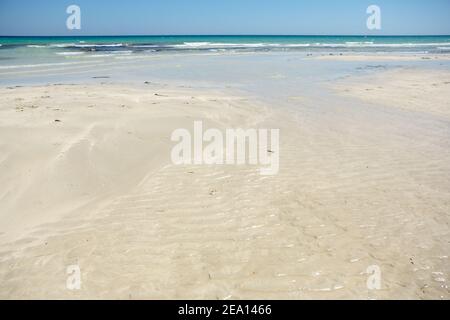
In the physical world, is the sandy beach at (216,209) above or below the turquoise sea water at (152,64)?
below

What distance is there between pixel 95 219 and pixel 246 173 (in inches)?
91.1

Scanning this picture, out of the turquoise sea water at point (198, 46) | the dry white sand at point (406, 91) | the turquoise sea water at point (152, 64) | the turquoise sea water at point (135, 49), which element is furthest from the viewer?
the turquoise sea water at point (198, 46)

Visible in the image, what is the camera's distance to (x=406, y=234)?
3.84m

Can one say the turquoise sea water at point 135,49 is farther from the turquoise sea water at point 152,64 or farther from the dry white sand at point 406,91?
the dry white sand at point 406,91

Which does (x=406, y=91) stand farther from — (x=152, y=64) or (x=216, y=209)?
(x=152, y=64)

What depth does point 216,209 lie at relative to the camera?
172 inches

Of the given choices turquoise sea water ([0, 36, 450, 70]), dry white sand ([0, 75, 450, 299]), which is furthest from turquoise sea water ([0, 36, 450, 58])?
dry white sand ([0, 75, 450, 299])

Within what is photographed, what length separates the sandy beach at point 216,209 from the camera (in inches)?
124

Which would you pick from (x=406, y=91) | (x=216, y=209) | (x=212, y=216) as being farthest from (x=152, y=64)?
(x=212, y=216)

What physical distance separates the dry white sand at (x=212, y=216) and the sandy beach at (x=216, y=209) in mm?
17

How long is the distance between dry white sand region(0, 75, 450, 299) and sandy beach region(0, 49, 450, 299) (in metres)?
0.02

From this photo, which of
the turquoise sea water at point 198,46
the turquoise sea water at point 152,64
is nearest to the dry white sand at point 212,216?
the turquoise sea water at point 152,64
